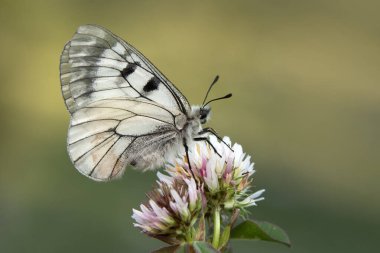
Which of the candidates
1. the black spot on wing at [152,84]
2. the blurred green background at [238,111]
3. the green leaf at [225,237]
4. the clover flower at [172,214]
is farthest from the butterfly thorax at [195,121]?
the blurred green background at [238,111]

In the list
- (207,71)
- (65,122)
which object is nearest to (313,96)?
(207,71)

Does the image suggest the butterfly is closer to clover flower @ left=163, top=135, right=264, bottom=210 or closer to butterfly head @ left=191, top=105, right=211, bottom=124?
butterfly head @ left=191, top=105, right=211, bottom=124

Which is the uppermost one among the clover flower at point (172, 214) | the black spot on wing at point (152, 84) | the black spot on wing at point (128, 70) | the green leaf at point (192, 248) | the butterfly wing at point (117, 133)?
the black spot on wing at point (128, 70)

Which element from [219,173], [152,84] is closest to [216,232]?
[219,173]

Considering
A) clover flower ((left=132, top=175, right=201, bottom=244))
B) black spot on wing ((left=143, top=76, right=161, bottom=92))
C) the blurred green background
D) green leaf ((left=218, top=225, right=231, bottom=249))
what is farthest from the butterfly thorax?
the blurred green background

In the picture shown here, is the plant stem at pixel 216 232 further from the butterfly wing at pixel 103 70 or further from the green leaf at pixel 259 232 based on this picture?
the butterfly wing at pixel 103 70

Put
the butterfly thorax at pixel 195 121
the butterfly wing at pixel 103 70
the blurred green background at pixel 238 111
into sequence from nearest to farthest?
the butterfly thorax at pixel 195 121, the butterfly wing at pixel 103 70, the blurred green background at pixel 238 111

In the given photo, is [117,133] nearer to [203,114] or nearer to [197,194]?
[203,114]
